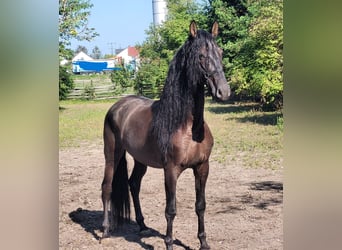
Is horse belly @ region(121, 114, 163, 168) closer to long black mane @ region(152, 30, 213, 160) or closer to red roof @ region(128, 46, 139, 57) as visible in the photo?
long black mane @ region(152, 30, 213, 160)

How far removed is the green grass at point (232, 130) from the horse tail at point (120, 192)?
10.4 inches

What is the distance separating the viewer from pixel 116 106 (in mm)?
2631

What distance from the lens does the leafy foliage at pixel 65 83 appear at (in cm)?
249

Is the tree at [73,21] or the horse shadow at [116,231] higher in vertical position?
the tree at [73,21]

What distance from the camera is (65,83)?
250 centimetres

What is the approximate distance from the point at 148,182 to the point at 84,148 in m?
0.48

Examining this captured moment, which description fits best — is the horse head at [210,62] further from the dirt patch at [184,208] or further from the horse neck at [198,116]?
the dirt patch at [184,208]

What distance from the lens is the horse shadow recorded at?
254cm

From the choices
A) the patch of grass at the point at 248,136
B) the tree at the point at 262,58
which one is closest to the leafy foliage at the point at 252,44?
the tree at the point at 262,58

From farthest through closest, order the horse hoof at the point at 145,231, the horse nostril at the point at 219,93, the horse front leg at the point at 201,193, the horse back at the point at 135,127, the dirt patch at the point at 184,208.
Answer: the horse hoof at the point at 145,231 → the dirt patch at the point at 184,208 → the horse back at the point at 135,127 → the horse front leg at the point at 201,193 → the horse nostril at the point at 219,93

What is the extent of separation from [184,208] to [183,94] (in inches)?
35.1

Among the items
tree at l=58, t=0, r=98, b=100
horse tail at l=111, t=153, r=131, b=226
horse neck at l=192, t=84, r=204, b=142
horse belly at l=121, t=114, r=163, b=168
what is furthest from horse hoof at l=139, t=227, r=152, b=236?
tree at l=58, t=0, r=98, b=100

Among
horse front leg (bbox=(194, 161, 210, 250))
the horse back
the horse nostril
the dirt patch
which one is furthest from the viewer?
the dirt patch

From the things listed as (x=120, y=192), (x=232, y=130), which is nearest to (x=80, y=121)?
(x=120, y=192)
